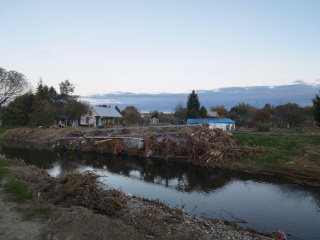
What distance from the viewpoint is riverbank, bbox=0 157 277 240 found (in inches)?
259

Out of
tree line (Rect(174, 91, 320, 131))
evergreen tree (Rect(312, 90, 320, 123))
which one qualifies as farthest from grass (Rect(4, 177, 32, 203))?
evergreen tree (Rect(312, 90, 320, 123))

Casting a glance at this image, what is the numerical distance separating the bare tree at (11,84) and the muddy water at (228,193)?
35312 millimetres

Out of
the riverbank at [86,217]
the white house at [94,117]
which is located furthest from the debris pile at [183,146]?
the white house at [94,117]

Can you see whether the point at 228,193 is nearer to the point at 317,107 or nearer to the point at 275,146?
the point at 275,146

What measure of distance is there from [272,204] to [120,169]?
12030 mm

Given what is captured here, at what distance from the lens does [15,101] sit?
5253 centimetres

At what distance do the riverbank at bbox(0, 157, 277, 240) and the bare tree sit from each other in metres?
43.9

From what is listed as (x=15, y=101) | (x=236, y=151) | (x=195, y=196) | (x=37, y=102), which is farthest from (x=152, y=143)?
(x=15, y=101)

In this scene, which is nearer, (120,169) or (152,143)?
(120,169)

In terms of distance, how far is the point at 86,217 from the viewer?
7020mm

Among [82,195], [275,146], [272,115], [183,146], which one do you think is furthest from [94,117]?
Result: [82,195]

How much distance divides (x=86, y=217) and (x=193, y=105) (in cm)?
4780

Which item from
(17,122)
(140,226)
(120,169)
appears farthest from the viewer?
(17,122)

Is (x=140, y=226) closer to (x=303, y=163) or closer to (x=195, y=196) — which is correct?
(x=195, y=196)
